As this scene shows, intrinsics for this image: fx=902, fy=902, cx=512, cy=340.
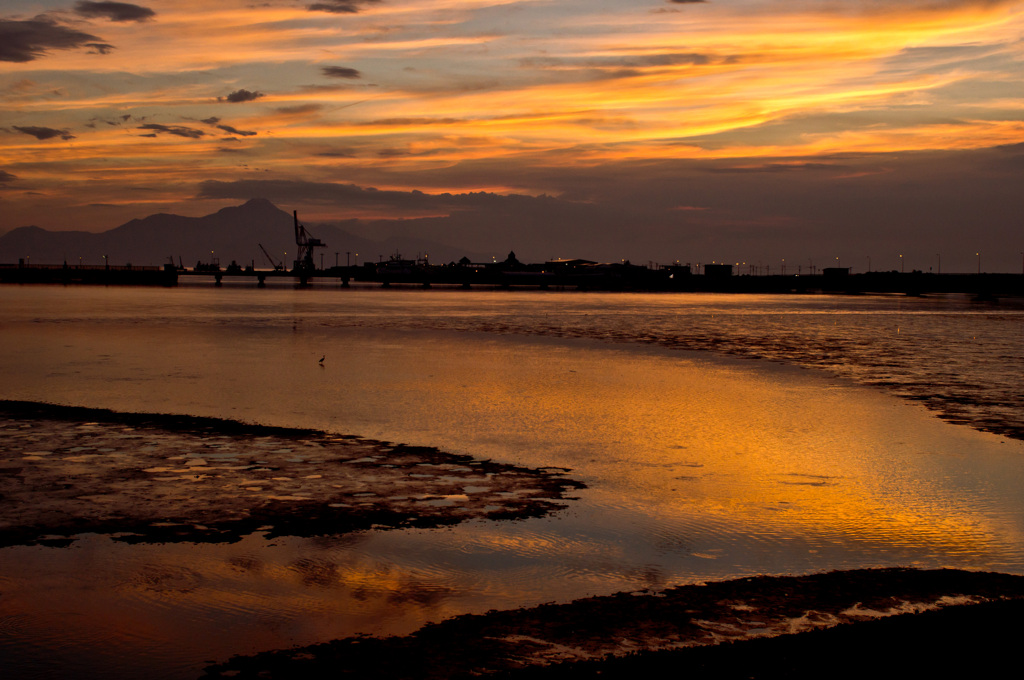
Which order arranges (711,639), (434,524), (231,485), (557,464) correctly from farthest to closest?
(557,464), (231,485), (434,524), (711,639)

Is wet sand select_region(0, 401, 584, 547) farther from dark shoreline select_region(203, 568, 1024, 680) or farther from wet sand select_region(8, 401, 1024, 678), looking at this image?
dark shoreline select_region(203, 568, 1024, 680)

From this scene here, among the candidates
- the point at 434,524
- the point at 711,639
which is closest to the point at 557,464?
the point at 434,524

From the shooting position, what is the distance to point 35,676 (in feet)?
24.3

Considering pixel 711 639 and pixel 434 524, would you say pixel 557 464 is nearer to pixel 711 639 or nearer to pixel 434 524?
pixel 434 524

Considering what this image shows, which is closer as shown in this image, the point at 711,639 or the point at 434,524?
the point at 711,639

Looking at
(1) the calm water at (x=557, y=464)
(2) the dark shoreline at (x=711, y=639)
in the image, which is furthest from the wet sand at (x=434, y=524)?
(1) the calm water at (x=557, y=464)

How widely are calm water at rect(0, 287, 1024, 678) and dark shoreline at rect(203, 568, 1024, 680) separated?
0.50 meters

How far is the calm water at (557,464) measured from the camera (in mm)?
8953

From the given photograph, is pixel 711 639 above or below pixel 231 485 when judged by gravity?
above

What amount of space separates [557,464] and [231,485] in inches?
228

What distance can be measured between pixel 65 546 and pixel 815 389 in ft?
75.1

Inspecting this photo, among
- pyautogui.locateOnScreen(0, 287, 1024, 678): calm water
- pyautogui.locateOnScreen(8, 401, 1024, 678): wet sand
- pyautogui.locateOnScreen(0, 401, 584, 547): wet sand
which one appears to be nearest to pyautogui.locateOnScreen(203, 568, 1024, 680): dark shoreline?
pyautogui.locateOnScreen(8, 401, 1024, 678): wet sand

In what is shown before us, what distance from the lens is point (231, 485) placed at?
551 inches

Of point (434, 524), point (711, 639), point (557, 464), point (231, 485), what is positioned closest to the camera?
point (711, 639)
